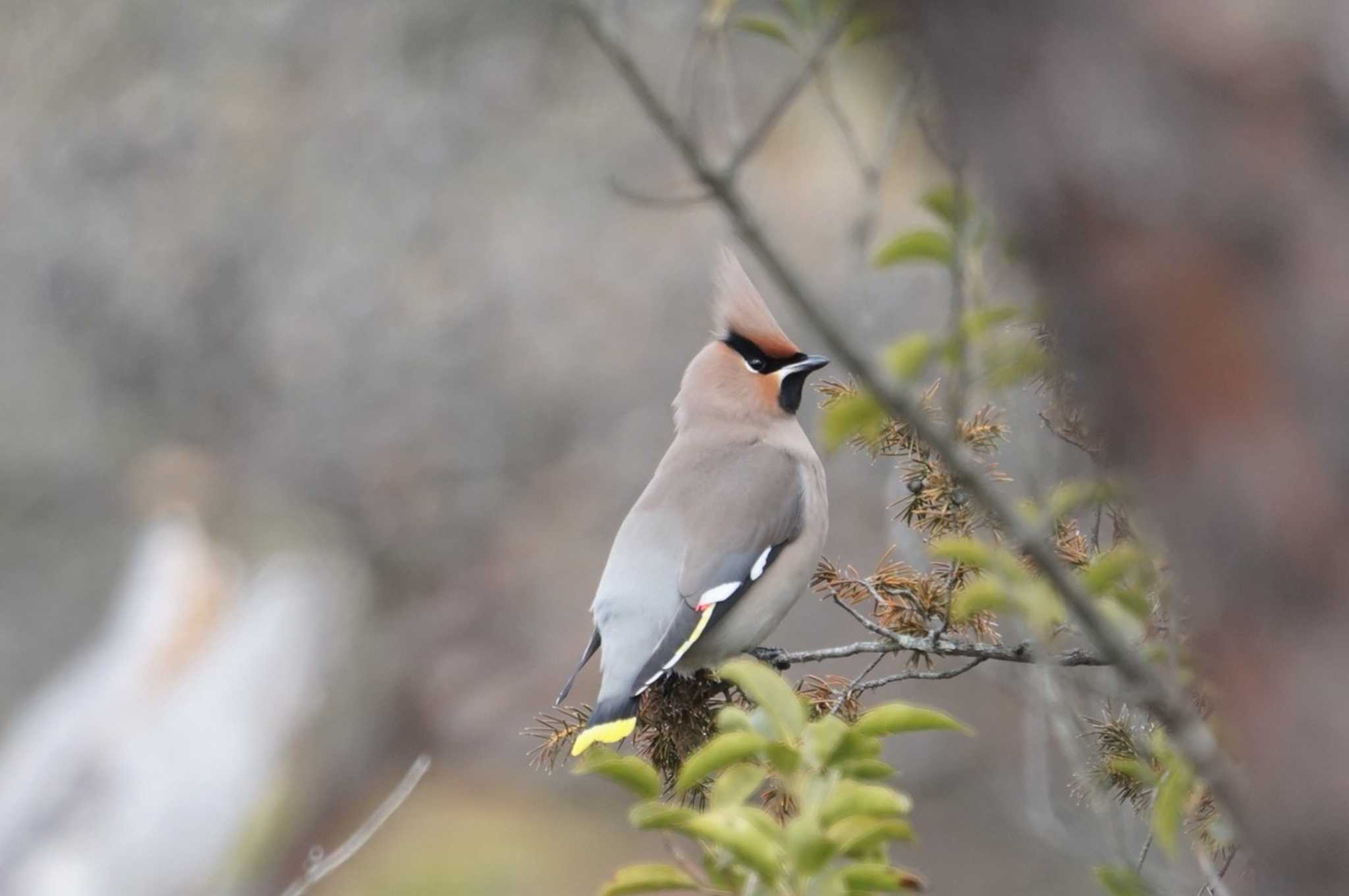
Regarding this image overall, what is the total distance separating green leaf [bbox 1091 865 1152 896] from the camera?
1716mm

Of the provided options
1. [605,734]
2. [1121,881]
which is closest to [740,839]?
[1121,881]

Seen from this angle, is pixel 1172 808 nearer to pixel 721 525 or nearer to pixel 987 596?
pixel 987 596

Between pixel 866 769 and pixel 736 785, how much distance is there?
0.49 feet

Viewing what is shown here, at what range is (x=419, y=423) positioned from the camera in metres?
11.2

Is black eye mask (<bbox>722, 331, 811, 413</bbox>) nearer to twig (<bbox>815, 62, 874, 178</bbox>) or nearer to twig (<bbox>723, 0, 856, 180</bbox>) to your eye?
twig (<bbox>815, 62, 874, 178</bbox>)

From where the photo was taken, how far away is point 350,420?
11359 mm

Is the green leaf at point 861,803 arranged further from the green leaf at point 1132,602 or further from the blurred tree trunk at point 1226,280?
the blurred tree trunk at point 1226,280

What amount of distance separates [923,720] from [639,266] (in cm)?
906

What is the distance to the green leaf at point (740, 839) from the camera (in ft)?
→ 5.59

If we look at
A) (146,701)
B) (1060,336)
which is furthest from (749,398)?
(146,701)

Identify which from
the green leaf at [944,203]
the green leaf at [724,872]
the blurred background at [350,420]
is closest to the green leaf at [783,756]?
the green leaf at [724,872]

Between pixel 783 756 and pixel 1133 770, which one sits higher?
pixel 783 756

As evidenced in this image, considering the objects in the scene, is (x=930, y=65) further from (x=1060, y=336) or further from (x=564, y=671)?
(x=564, y=671)

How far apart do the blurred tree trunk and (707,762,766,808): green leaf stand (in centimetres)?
88
